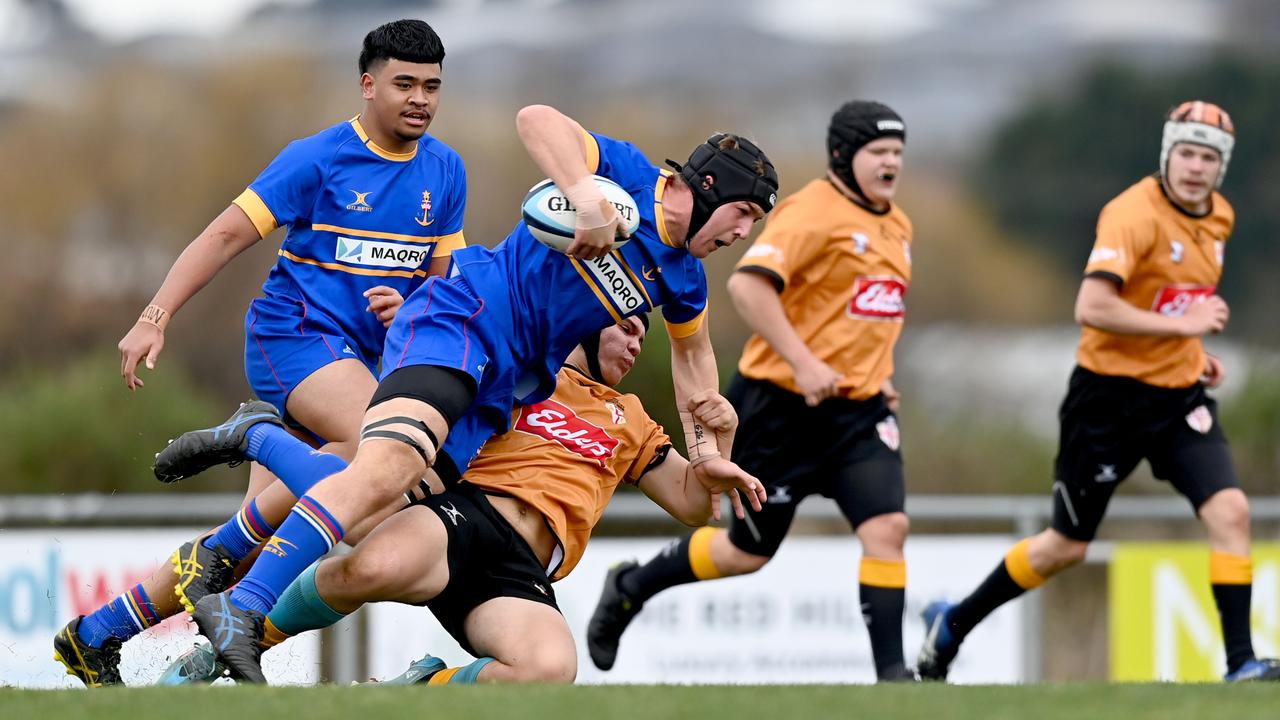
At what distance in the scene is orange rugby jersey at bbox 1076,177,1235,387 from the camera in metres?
7.32

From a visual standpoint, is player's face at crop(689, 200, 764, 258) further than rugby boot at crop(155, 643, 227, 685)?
Yes

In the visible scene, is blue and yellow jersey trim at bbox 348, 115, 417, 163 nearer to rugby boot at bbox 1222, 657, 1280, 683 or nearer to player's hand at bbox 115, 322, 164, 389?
player's hand at bbox 115, 322, 164, 389

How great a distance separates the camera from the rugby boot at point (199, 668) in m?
4.94

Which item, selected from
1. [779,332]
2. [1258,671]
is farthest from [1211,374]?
[779,332]

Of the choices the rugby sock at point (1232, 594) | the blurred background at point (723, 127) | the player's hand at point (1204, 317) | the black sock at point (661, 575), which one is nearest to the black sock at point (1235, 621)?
the rugby sock at point (1232, 594)

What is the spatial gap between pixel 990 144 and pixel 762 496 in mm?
16945

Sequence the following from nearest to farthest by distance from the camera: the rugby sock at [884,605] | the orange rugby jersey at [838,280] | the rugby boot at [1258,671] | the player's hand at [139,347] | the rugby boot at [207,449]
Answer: the player's hand at [139,347], the rugby boot at [207,449], the rugby boot at [1258,671], the rugby sock at [884,605], the orange rugby jersey at [838,280]

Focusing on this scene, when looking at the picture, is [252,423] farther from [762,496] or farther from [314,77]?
[314,77]

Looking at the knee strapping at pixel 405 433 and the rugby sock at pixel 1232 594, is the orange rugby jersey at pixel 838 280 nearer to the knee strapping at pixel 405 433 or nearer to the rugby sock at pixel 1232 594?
the rugby sock at pixel 1232 594

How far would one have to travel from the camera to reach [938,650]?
7.65m

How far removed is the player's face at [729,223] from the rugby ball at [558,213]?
23 cm

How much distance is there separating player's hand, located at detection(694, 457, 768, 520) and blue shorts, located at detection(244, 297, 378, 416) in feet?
3.68

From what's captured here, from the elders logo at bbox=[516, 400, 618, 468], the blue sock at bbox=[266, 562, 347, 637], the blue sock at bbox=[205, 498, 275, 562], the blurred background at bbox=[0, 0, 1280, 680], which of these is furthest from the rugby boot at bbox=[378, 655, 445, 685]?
the blurred background at bbox=[0, 0, 1280, 680]

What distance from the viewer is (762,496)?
5617 millimetres
